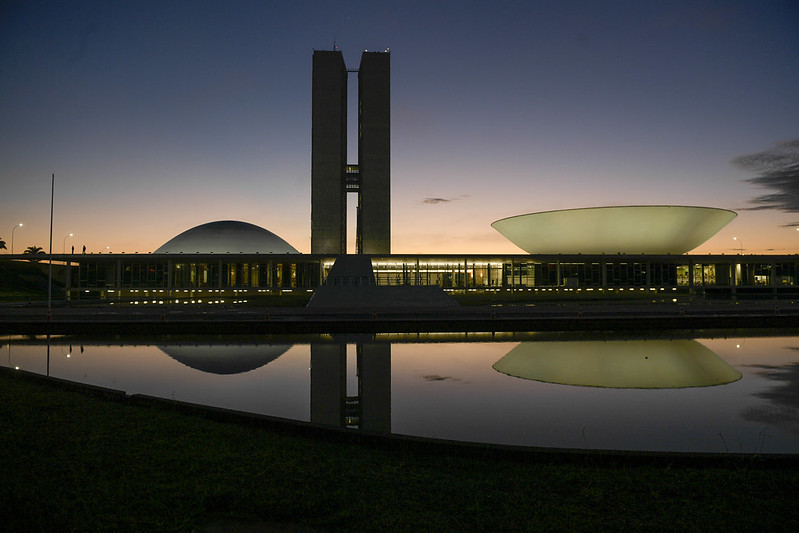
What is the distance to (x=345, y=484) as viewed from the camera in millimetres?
5359

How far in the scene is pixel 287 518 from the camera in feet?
15.2

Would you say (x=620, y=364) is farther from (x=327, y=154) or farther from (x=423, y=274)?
(x=327, y=154)

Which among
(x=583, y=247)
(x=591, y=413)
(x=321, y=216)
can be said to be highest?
(x=321, y=216)

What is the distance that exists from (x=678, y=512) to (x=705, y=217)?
215 feet

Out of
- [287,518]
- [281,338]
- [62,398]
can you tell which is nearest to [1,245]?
[281,338]

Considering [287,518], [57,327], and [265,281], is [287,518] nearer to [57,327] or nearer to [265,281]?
[57,327]

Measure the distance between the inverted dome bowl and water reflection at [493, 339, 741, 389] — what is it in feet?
148

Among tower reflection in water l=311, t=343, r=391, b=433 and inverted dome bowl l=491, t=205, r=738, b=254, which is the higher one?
inverted dome bowl l=491, t=205, r=738, b=254

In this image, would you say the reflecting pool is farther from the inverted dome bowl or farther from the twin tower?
the twin tower

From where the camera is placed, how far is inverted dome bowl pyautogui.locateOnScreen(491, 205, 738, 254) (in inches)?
2333

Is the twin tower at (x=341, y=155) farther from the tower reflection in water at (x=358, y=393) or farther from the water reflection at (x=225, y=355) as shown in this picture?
the tower reflection in water at (x=358, y=393)

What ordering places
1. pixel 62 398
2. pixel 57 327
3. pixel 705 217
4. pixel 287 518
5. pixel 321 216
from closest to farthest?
pixel 287 518
pixel 62 398
pixel 57 327
pixel 705 217
pixel 321 216

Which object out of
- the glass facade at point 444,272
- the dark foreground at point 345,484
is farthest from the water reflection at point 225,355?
the glass facade at point 444,272

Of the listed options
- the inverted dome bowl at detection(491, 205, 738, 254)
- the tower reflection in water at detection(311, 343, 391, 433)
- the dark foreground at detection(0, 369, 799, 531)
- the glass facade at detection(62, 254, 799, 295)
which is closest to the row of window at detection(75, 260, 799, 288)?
the glass facade at detection(62, 254, 799, 295)
